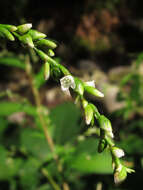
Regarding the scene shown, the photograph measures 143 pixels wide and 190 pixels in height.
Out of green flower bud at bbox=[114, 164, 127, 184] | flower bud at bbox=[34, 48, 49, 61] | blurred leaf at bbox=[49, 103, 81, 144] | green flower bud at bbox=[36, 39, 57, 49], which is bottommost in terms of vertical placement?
green flower bud at bbox=[114, 164, 127, 184]

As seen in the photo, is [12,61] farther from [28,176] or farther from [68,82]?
[68,82]

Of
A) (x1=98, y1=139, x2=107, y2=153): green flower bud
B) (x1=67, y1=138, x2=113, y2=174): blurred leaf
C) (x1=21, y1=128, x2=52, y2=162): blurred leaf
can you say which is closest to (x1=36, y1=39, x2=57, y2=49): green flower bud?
→ (x1=98, y1=139, x2=107, y2=153): green flower bud

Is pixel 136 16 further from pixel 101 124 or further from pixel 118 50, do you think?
pixel 101 124

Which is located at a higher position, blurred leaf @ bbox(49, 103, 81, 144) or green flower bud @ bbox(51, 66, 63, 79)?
blurred leaf @ bbox(49, 103, 81, 144)

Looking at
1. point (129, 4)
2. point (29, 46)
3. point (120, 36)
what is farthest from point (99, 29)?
point (29, 46)

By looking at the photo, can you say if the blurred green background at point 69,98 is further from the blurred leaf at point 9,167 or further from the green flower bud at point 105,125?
the green flower bud at point 105,125

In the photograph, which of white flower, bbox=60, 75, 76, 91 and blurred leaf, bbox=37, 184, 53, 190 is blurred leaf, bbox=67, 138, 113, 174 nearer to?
blurred leaf, bbox=37, 184, 53, 190

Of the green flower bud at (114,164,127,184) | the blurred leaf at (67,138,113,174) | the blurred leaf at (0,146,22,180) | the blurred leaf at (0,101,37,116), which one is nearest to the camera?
the green flower bud at (114,164,127,184)
